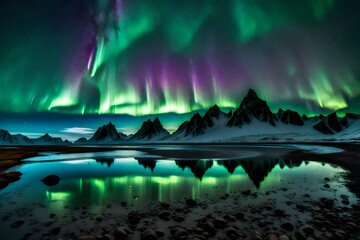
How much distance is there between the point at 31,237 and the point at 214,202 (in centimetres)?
923

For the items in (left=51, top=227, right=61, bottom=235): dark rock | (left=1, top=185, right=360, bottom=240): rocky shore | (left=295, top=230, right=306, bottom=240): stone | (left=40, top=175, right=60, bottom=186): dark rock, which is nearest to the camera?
(left=295, top=230, right=306, bottom=240): stone

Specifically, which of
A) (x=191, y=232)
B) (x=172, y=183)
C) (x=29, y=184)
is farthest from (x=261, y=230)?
(x=29, y=184)

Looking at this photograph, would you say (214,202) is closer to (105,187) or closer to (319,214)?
(319,214)

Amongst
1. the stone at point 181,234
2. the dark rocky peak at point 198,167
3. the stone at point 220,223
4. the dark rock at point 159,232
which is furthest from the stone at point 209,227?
the dark rocky peak at point 198,167

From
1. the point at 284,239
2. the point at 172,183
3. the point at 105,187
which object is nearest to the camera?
the point at 284,239

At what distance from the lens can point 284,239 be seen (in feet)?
24.5

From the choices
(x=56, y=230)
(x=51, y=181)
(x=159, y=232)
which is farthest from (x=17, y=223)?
(x=51, y=181)

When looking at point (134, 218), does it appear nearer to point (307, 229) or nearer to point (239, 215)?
point (239, 215)

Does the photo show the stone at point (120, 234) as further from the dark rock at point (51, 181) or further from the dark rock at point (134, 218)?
the dark rock at point (51, 181)

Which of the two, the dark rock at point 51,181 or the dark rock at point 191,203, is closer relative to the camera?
the dark rock at point 191,203

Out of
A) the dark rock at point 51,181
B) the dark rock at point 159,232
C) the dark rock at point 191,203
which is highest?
the dark rock at point 51,181

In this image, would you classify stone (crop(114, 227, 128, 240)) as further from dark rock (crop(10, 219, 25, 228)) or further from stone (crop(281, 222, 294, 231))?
stone (crop(281, 222, 294, 231))

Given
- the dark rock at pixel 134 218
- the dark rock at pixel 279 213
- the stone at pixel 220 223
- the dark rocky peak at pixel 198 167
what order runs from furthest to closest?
the dark rocky peak at pixel 198 167, the dark rock at pixel 279 213, the dark rock at pixel 134 218, the stone at pixel 220 223

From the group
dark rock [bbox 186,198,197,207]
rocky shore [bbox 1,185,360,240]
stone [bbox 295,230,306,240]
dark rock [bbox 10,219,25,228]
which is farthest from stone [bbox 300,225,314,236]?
dark rock [bbox 10,219,25,228]
